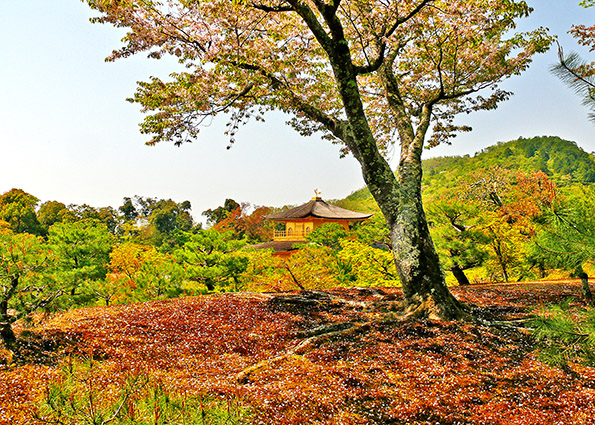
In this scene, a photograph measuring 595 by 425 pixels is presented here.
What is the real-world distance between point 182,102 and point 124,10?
4.06 feet

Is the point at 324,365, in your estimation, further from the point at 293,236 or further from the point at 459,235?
the point at 293,236

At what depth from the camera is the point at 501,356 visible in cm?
300

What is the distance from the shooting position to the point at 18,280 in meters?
2.56

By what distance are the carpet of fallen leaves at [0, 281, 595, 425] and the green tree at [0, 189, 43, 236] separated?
1200 inches

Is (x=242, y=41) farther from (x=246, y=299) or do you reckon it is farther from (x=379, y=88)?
(x=246, y=299)

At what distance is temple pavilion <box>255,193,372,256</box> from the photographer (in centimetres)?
1820

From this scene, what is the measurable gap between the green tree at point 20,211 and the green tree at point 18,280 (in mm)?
30765

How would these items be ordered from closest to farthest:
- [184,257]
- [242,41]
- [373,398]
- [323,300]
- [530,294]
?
[373,398]
[242,41]
[323,300]
[530,294]
[184,257]

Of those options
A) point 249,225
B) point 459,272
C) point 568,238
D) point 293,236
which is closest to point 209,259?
point 568,238

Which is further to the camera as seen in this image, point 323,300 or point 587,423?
point 323,300

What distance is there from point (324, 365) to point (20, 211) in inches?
1319

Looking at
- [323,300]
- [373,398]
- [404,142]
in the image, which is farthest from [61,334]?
[404,142]

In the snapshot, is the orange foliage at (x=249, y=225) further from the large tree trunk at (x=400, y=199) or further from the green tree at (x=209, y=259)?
the large tree trunk at (x=400, y=199)

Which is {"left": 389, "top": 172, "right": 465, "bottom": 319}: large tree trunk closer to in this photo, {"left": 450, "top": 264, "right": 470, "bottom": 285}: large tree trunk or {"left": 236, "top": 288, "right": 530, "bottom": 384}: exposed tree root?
{"left": 236, "top": 288, "right": 530, "bottom": 384}: exposed tree root
